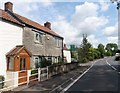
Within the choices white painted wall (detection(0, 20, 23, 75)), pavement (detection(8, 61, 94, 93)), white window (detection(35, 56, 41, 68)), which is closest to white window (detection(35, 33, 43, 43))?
white window (detection(35, 56, 41, 68))

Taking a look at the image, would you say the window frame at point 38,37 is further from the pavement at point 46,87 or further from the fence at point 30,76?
the pavement at point 46,87

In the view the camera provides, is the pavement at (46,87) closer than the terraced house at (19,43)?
Yes

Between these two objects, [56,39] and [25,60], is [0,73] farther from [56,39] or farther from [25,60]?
[56,39]

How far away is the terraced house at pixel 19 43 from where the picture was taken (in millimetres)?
20094

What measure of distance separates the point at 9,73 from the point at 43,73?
13.1 feet

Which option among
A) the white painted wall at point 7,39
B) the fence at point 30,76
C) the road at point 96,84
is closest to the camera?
the road at point 96,84

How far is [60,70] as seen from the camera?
29844mm

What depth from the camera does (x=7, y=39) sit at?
68.4 feet

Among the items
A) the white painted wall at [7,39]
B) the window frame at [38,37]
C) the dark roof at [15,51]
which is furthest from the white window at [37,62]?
the dark roof at [15,51]

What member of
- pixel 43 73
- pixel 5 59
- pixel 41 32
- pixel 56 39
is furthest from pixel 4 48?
pixel 56 39

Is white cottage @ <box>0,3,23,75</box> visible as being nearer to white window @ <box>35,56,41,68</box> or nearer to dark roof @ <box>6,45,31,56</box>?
dark roof @ <box>6,45,31,56</box>

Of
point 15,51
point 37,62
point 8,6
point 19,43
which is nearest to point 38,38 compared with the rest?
point 37,62

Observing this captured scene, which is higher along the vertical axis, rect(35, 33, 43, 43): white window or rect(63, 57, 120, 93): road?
rect(35, 33, 43, 43): white window

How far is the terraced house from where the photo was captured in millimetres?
20094
